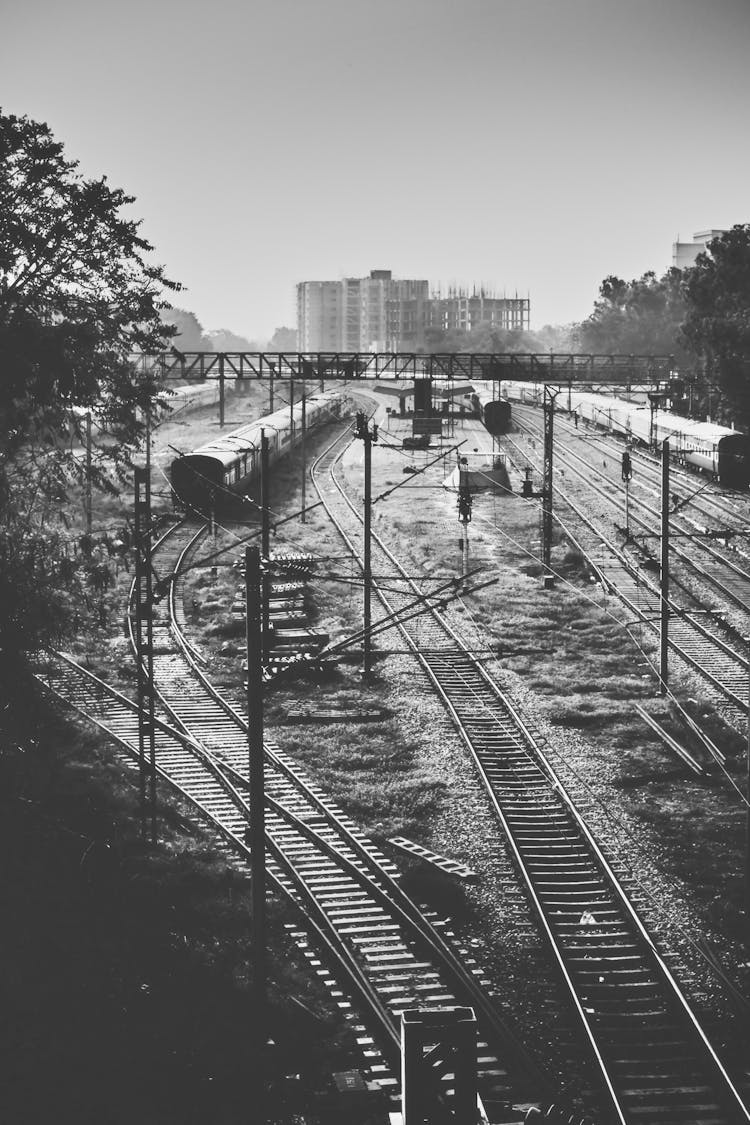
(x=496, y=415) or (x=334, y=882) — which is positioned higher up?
(x=496, y=415)

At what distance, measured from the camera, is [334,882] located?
15969 millimetres

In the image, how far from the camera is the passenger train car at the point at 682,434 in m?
48.6

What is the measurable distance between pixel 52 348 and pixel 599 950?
11.3 meters

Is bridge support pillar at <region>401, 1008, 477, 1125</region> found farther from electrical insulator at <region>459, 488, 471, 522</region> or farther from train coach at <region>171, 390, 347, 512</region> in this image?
train coach at <region>171, 390, 347, 512</region>

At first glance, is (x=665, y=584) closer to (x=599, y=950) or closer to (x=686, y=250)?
(x=599, y=950)

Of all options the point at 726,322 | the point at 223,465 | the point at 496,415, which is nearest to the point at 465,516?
the point at 223,465

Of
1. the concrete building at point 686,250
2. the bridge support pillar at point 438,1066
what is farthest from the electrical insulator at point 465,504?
the concrete building at point 686,250

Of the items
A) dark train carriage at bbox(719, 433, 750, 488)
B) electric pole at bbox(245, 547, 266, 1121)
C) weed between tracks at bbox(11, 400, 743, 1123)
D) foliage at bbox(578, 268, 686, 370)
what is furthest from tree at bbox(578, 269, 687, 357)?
electric pole at bbox(245, 547, 266, 1121)

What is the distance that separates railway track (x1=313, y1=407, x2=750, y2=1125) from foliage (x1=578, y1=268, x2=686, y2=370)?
8387 centimetres

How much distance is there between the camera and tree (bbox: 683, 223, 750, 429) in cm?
5619

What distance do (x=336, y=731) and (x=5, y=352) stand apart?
873 cm

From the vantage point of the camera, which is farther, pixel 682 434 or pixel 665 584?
pixel 682 434

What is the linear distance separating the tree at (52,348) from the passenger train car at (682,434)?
58.6 feet

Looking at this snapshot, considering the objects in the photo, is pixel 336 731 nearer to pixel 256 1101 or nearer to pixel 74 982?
pixel 74 982
